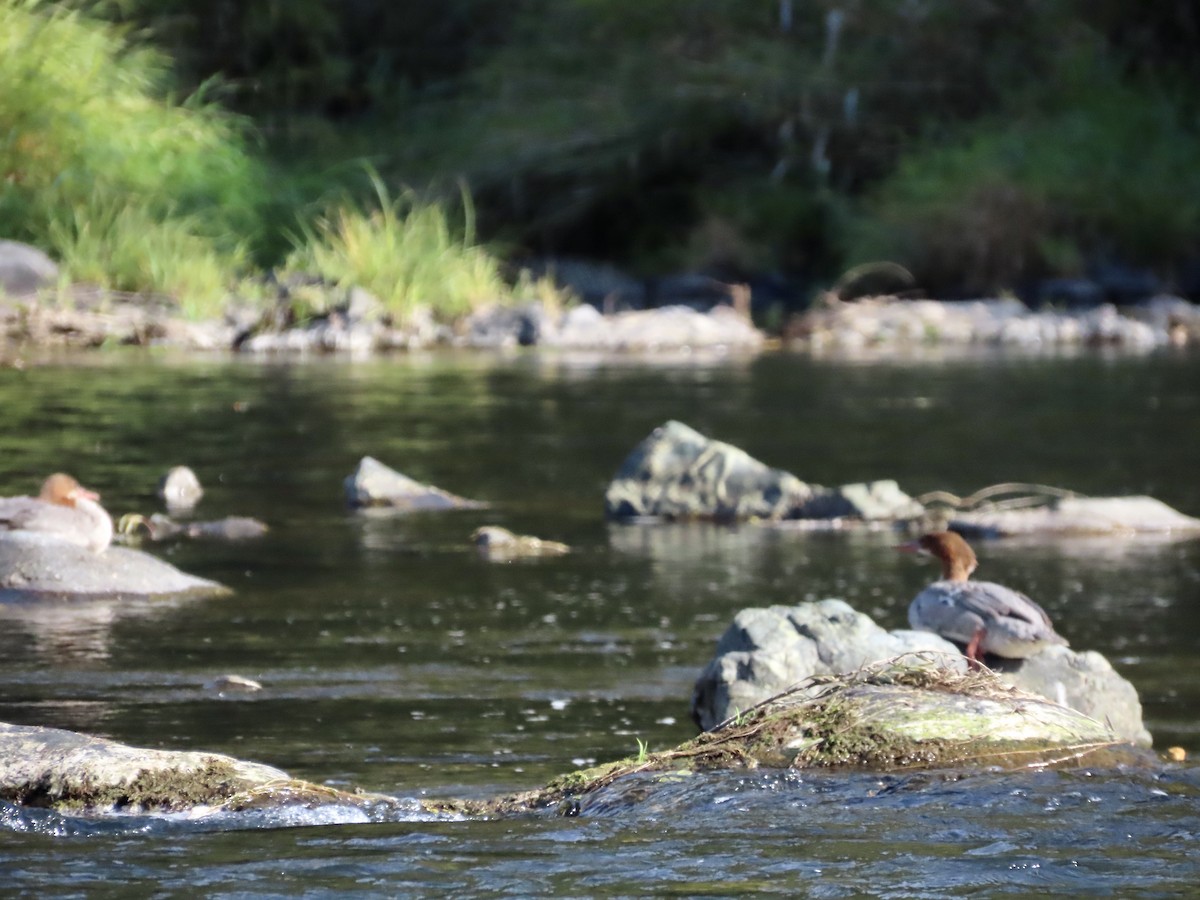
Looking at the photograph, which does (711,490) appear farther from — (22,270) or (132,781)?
(22,270)

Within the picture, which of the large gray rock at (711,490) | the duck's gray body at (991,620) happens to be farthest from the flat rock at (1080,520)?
the duck's gray body at (991,620)

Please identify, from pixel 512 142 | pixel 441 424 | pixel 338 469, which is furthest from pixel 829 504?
pixel 512 142

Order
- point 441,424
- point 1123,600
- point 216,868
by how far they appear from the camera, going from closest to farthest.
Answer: point 216,868, point 1123,600, point 441,424

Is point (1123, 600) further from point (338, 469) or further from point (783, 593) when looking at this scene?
point (338, 469)

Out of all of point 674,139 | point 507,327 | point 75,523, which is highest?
point 674,139

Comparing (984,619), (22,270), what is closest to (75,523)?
(984,619)

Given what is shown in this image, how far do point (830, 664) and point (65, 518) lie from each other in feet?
12.6

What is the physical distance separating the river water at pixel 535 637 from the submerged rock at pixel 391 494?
334 millimetres

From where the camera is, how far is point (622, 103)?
33031mm

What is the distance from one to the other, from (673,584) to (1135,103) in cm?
2555

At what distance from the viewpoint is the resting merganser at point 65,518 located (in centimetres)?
880

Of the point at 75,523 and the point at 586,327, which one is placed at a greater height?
the point at 586,327

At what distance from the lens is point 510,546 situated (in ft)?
33.9

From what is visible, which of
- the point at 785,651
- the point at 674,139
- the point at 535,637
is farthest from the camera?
the point at 674,139
